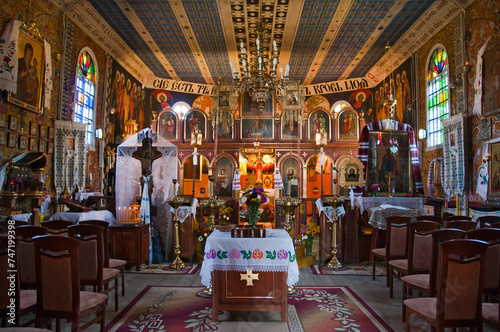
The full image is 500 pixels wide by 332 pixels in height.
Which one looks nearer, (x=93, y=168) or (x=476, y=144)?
(x=476, y=144)

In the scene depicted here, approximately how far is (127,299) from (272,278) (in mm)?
2258

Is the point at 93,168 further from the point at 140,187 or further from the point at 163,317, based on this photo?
the point at 163,317

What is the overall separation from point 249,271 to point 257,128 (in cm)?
1173

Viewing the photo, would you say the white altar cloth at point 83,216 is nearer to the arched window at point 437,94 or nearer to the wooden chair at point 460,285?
the wooden chair at point 460,285

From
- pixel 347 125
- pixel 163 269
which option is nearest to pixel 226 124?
pixel 347 125

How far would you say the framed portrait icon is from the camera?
6574 millimetres

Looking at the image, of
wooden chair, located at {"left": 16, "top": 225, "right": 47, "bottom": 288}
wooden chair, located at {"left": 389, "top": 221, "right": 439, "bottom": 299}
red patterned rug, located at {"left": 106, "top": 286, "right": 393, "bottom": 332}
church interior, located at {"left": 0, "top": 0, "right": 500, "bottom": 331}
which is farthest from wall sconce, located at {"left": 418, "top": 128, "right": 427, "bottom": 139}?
wooden chair, located at {"left": 16, "top": 225, "right": 47, "bottom": 288}

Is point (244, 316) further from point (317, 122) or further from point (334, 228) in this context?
point (317, 122)

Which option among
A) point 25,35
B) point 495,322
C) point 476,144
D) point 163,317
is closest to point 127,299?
point 163,317

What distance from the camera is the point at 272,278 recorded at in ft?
13.1

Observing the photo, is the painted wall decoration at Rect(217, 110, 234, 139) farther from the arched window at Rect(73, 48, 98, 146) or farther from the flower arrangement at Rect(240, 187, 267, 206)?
the flower arrangement at Rect(240, 187, 267, 206)

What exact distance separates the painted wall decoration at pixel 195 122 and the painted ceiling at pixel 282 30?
206 centimetres

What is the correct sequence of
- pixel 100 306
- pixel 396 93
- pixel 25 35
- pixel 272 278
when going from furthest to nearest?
pixel 396 93, pixel 25 35, pixel 272 278, pixel 100 306

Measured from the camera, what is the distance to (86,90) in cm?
984
